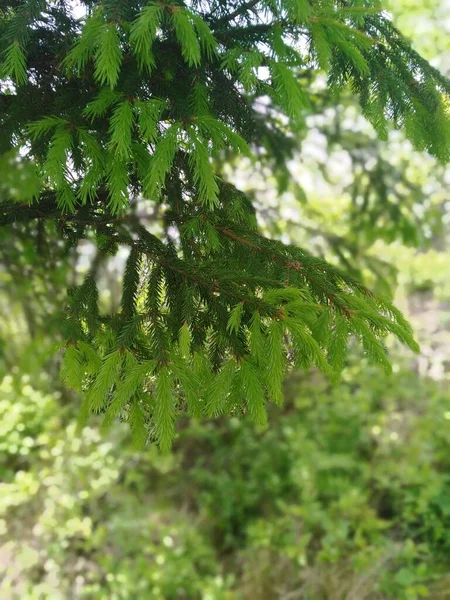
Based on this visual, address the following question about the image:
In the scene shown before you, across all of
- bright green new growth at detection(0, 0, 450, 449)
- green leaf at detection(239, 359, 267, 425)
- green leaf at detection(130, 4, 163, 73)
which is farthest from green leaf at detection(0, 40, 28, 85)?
green leaf at detection(239, 359, 267, 425)

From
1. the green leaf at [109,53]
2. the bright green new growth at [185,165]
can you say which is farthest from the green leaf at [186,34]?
the green leaf at [109,53]

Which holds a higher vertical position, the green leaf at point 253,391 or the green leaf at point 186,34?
the green leaf at point 186,34

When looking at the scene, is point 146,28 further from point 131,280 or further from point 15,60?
point 131,280

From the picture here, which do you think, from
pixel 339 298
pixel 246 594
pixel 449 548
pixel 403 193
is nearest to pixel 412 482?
pixel 449 548

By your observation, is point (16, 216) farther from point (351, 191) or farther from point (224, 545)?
point (224, 545)

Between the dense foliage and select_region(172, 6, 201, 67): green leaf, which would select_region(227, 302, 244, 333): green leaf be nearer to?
select_region(172, 6, 201, 67): green leaf

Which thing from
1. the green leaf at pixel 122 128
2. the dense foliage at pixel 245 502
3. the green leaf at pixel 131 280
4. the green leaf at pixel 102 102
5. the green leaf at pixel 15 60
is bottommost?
the dense foliage at pixel 245 502

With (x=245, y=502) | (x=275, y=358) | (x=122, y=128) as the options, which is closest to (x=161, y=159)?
(x=122, y=128)

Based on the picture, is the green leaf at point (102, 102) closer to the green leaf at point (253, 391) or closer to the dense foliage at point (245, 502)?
the green leaf at point (253, 391)
